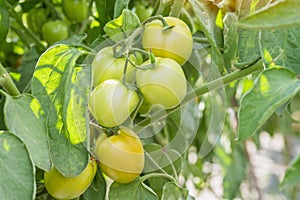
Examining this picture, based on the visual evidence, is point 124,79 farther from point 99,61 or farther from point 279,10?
point 279,10

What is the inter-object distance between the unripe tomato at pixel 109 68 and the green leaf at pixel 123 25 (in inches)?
0.9

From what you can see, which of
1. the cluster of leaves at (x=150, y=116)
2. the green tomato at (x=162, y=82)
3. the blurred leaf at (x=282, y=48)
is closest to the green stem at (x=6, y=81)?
the cluster of leaves at (x=150, y=116)

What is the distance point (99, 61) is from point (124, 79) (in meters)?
0.03

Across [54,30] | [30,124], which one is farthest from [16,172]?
[54,30]

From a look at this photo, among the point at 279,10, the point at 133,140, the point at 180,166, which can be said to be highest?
the point at 279,10

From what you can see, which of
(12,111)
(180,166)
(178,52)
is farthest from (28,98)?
(180,166)

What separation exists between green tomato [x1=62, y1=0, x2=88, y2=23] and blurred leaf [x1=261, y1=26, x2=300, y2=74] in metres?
0.43

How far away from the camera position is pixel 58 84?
482mm

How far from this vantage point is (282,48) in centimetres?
45

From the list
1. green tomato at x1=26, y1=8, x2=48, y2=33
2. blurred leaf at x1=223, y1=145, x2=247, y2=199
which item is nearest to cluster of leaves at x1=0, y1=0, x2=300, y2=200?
green tomato at x1=26, y1=8, x2=48, y2=33

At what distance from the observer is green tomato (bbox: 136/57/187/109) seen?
1.55 feet

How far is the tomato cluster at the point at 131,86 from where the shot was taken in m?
0.47

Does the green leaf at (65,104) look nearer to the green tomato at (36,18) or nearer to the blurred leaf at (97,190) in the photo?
the blurred leaf at (97,190)

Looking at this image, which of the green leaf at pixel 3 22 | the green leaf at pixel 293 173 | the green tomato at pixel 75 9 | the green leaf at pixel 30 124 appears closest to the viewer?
the green leaf at pixel 293 173
